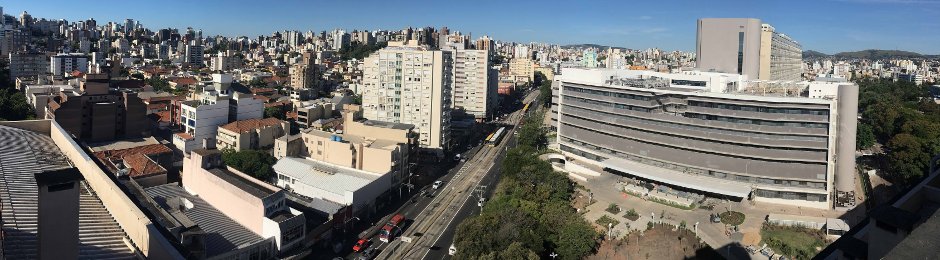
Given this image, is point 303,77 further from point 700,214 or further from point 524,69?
point 700,214

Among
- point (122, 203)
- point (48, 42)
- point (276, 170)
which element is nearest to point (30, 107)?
point (276, 170)

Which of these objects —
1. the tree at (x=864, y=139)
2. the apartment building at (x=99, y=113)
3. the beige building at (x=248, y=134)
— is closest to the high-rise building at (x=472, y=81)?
the beige building at (x=248, y=134)

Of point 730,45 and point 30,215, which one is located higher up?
point 730,45

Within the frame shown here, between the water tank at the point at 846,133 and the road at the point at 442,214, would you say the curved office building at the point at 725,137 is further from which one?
the road at the point at 442,214

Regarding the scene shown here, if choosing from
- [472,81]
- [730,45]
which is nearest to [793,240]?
[730,45]

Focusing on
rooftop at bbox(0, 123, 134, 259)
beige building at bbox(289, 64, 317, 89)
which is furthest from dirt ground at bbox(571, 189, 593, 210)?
beige building at bbox(289, 64, 317, 89)

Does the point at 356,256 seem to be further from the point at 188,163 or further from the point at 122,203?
the point at 122,203
